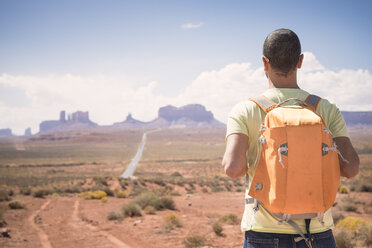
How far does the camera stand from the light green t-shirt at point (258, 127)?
1.48 metres

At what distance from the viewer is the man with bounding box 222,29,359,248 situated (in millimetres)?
1477

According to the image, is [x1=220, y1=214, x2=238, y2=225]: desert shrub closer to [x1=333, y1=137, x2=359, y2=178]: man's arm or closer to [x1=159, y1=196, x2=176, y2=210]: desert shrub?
[x1=159, y1=196, x2=176, y2=210]: desert shrub

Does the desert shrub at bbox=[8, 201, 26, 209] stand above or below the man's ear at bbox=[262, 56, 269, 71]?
below

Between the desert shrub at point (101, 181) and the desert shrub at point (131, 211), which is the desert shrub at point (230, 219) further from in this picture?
the desert shrub at point (101, 181)

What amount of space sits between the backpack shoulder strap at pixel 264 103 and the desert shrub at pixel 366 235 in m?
6.82

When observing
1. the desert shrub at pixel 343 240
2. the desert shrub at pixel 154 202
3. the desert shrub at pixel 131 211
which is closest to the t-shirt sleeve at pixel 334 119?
the desert shrub at pixel 343 240

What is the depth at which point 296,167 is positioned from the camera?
1.37 m

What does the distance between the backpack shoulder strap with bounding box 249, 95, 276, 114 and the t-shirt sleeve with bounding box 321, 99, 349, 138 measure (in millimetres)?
353

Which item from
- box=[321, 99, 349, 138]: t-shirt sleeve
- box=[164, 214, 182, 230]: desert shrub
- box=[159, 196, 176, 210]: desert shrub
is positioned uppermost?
box=[321, 99, 349, 138]: t-shirt sleeve

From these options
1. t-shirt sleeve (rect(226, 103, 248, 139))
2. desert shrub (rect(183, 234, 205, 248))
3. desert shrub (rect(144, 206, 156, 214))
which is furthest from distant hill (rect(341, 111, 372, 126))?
t-shirt sleeve (rect(226, 103, 248, 139))

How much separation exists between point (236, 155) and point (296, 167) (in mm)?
311

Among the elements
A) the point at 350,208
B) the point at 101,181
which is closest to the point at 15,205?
the point at 101,181

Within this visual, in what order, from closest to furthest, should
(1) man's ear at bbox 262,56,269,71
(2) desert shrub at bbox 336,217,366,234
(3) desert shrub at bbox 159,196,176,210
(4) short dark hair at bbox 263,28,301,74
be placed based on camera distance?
(4) short dark hair at bbox 263,28,301,74 → (1) man's ear at bbox 262,56,269,71 → (2) desert shrub at bbox 336,217,366,234 → (3) desert shrub at bbox 159,196,176,210

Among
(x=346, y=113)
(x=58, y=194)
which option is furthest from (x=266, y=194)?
(x=346, y=113)
